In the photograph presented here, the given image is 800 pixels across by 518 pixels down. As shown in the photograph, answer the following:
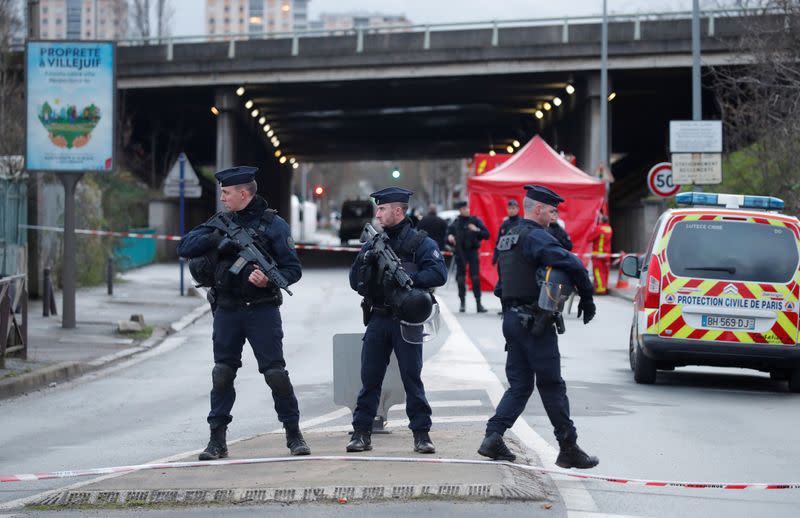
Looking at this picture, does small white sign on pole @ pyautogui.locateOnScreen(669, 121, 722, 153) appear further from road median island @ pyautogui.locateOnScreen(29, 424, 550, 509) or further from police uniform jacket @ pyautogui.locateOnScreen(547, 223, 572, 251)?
road median island @ pyautogui.locateOnScreen(29, 424, 550, 509)

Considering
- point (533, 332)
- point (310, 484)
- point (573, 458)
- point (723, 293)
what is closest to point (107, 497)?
point (310, 484)

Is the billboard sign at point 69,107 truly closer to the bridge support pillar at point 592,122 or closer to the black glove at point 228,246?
the black glove at point 228,246

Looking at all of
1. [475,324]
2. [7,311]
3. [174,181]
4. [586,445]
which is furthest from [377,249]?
[174,181]

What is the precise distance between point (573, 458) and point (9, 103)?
2470 cm

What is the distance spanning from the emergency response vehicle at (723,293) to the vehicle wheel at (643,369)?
14 millimetres

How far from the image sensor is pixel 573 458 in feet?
25.7

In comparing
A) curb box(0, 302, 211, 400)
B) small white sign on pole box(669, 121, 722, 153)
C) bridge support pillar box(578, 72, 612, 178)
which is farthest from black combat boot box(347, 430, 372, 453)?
bridge support pillar box(578, 72, 612, 178)

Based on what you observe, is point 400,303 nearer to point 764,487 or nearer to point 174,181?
point 764,487

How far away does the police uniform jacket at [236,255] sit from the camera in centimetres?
788

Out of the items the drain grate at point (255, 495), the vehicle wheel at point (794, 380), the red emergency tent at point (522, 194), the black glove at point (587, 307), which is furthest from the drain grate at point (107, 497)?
the red emergency tent at point (522, 194)

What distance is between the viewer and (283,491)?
22.6ft

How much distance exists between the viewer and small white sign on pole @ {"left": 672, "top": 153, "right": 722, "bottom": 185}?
24.0 meters

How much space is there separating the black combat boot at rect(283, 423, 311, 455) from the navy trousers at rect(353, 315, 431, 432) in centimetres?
36

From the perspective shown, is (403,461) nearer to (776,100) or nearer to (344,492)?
(344,492)
